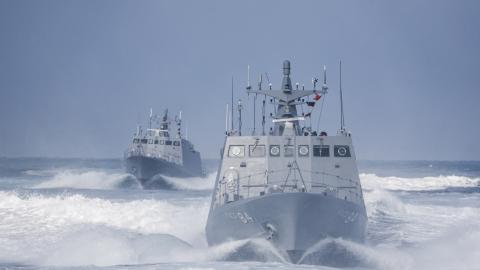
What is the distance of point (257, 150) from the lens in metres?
19.0

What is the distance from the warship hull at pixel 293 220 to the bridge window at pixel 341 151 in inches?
101

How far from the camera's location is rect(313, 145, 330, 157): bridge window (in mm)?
18703

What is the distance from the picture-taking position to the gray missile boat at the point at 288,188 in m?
15.4

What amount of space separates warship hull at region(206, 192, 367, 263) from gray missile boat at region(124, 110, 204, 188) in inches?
1789

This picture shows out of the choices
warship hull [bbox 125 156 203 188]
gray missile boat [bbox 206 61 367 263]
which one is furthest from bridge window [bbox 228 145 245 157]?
warship hull [bbox 125 156 203 188]

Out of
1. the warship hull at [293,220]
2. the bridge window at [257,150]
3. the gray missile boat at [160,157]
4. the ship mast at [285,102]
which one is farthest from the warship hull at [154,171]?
the warship hull at [293,220]

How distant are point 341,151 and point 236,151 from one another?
349 centimetres

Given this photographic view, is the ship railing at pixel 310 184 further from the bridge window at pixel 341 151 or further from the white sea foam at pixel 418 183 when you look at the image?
the white sea foam at pixel 418 183

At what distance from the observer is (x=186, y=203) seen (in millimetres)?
37719

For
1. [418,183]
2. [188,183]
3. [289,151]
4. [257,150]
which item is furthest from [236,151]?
[418,183]

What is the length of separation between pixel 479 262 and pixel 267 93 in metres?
9.37

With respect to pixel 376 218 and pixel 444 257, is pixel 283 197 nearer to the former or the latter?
pixel 444 257

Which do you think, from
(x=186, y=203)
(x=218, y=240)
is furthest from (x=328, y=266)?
(x=186, y=203)

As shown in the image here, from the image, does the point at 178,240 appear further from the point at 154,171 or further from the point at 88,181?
the point at 88,181
